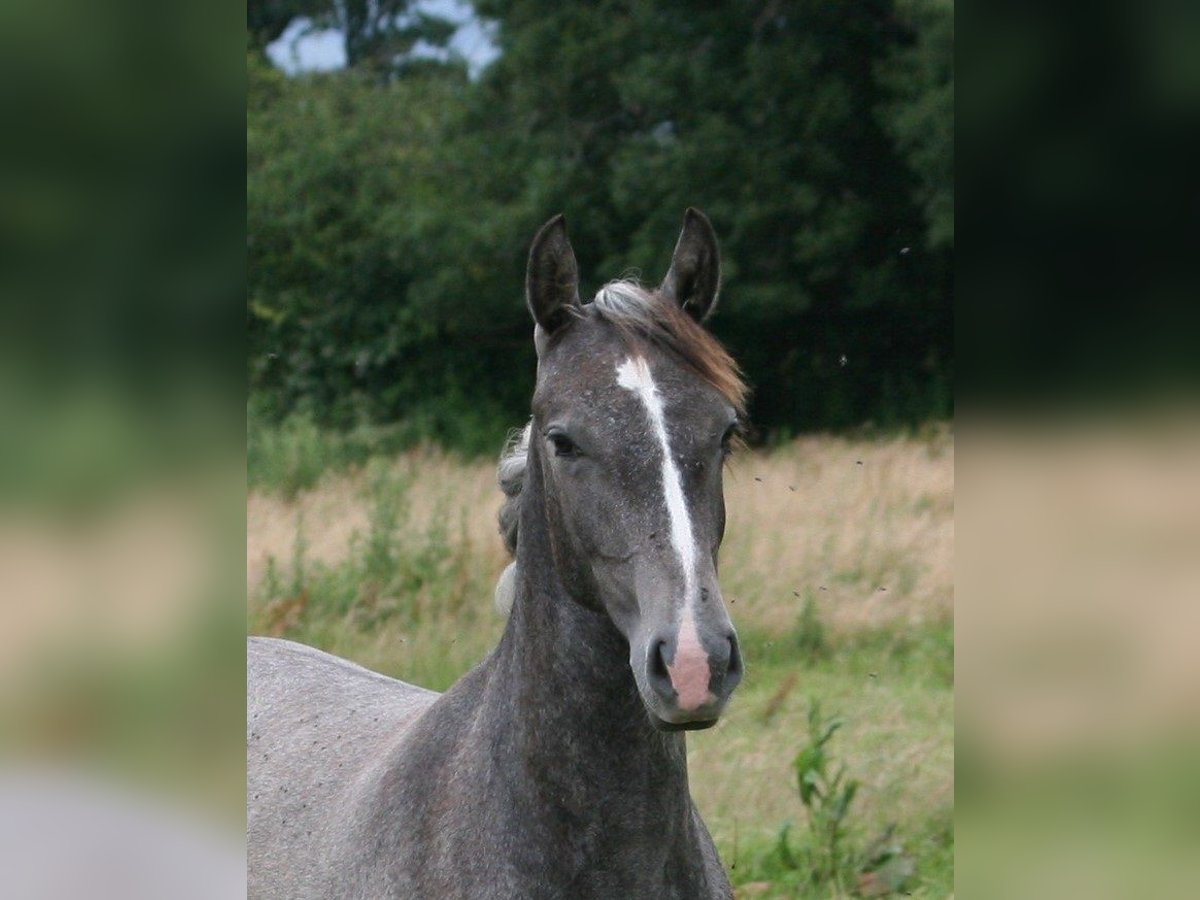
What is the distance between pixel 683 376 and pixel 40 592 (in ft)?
5.70

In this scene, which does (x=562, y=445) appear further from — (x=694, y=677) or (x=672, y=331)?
(x=694, y=677)

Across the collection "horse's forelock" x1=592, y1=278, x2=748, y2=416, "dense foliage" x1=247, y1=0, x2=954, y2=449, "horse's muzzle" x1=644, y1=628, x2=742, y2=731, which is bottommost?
"horse's muzzle" x1=644, y1=628, x2=742, y2=731

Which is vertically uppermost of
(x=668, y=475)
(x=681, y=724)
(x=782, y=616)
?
(x=668, y=475)

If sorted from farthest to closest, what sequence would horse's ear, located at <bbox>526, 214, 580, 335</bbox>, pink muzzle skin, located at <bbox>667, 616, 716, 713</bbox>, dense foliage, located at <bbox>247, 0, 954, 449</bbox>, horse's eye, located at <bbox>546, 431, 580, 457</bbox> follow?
dense foliage, located at <bbox>247, 0, 954, 449</bbox> < horse's ear, located at <bbox>526, 214, 580, 335</bbox> < horse's eye, located at <bbox>546, 431, 580, 457</bbox> < pink muzzle skin, located at <bbox>667, 616, 716, 713</bbox>

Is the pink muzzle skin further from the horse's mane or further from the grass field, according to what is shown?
the grass field

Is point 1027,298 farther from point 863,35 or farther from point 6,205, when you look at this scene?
point 863,35

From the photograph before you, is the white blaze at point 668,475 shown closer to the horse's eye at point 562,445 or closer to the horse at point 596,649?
the horse at point 596,649

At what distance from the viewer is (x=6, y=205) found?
1075 mm

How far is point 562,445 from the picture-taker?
8.77ft

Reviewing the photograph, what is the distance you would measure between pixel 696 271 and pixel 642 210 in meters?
18.8

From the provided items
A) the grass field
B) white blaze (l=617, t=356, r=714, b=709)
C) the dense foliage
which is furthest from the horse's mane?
the dense foliage

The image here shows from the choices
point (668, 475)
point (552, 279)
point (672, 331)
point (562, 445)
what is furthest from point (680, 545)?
point (552, 279)

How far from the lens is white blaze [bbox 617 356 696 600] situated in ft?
7.88

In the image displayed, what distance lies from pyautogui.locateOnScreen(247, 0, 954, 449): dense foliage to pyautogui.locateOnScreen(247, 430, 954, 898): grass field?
836 centimetres
